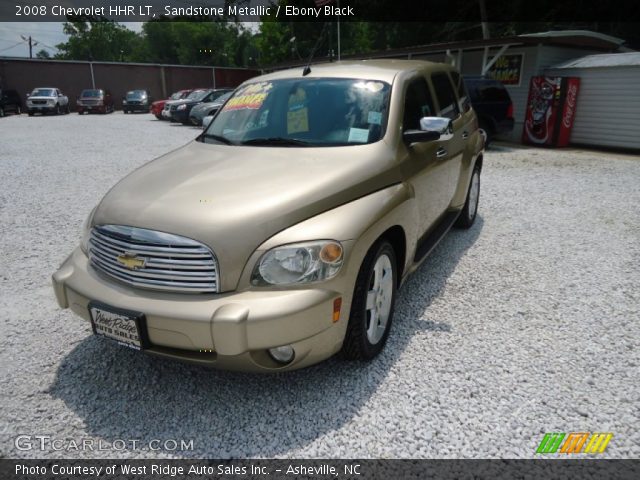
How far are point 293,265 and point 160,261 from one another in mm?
694

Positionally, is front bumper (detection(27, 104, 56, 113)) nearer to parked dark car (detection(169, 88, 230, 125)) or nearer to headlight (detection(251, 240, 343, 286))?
parked dark car (detection(169, 88, 230, 125))

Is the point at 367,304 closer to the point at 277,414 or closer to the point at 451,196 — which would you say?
the point at 277,414

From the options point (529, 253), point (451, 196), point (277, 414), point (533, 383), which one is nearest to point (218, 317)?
point (277, 414)

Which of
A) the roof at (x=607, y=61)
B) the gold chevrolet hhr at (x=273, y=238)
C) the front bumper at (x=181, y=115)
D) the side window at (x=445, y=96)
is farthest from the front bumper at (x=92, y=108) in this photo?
the gold chevrolet hhr at (x=273, y=238)

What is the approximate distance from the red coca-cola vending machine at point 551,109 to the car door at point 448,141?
1027 cm

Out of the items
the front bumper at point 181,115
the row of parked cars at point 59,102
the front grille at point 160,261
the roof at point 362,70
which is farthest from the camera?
the row of parked cars at point 59,102

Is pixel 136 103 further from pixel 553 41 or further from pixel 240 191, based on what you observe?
pixel 240 191

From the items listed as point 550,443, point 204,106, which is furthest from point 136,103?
point 550,443

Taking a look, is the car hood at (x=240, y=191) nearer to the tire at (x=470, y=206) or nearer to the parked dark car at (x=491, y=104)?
the tire at (x=470, y=206)

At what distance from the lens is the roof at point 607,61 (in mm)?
12594

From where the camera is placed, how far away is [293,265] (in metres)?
2.34

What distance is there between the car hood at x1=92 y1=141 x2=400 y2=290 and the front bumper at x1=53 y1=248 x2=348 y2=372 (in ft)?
0.59

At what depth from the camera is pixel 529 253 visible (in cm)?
493

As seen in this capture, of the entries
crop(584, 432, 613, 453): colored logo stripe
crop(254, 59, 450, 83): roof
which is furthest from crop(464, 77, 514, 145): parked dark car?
crop(584, 432, 613, 453): colored logo stripe
